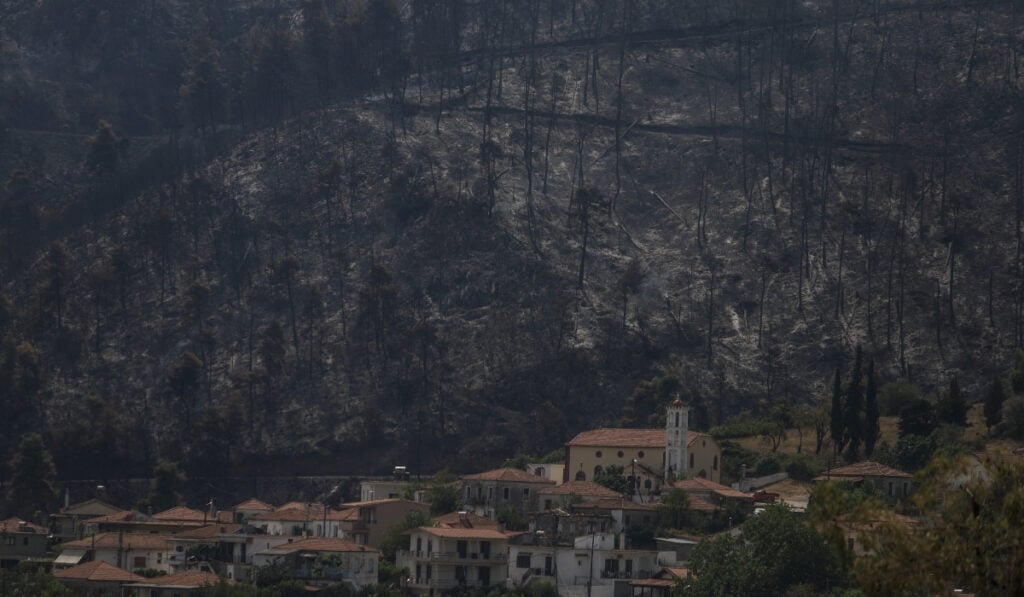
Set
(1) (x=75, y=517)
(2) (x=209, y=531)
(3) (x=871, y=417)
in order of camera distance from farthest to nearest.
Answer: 1. (1) (x=75, y=517)
2. (3) (x=871, y=417)
3. (2) (x=209, y=531)

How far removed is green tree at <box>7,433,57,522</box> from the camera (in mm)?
140250

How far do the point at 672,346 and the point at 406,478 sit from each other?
26.0 m

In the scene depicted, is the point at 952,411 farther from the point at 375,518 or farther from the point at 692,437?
the point at 375,518

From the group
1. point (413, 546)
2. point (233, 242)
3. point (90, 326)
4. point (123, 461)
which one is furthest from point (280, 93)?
point (413, 546)

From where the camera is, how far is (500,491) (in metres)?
126

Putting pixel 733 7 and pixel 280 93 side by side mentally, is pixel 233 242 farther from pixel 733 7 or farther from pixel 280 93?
pixel 733 7

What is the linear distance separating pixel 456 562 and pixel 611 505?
1070cm

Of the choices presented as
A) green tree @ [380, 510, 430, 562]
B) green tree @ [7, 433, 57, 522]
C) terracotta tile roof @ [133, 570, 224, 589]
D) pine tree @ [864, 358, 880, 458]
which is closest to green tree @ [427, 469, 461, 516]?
green tree @ [380, 510, 430, 562]

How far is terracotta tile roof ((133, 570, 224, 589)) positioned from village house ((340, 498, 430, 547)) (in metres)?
12.9

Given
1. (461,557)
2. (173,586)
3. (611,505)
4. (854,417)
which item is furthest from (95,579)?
(854,417)

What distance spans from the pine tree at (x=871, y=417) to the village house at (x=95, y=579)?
4633 centimetres

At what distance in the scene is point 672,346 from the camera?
157m

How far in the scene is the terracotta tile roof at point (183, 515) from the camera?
418ft

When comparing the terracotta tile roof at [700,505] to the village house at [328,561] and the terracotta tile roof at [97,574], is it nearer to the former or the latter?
the village house at [328,561]
